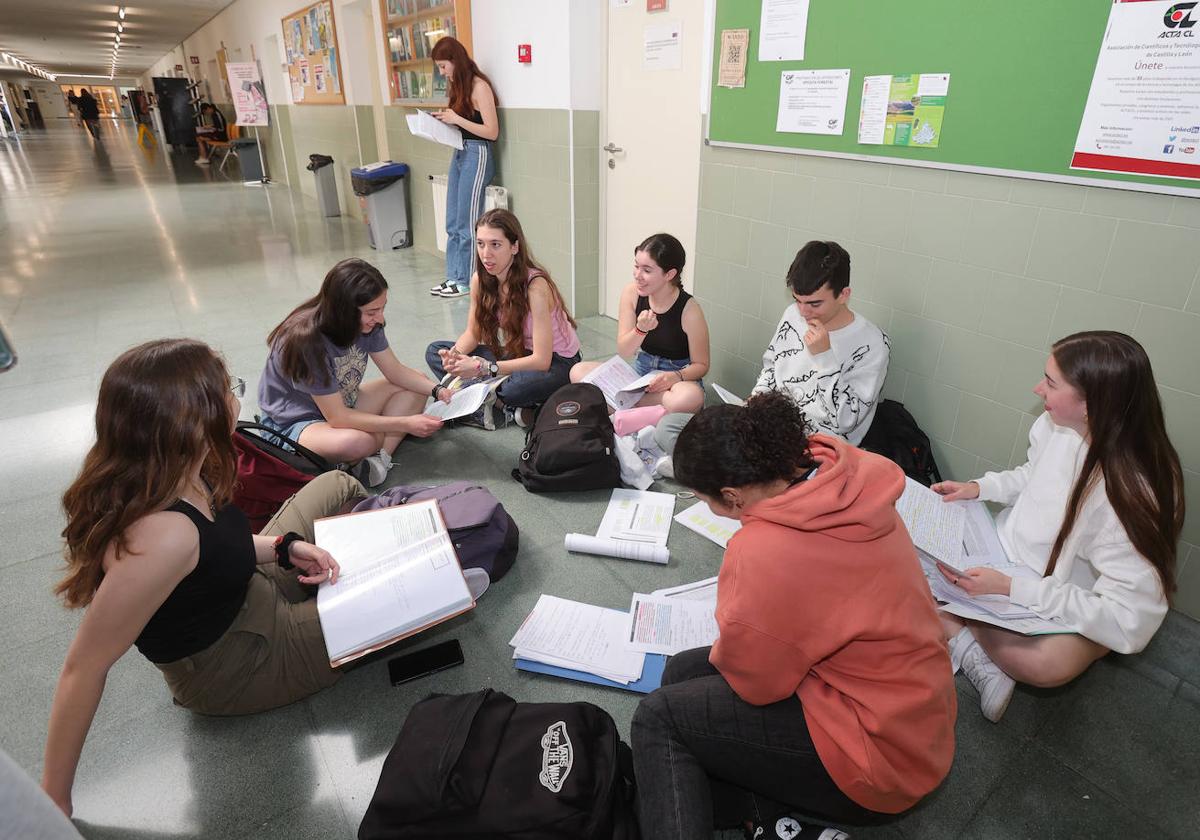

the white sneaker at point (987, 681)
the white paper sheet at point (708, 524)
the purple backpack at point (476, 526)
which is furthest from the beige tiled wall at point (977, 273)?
the purple backpack at point (476, 526)

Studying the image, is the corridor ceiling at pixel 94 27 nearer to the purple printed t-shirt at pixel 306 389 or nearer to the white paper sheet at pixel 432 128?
the white paper sheet at pixel 432 128

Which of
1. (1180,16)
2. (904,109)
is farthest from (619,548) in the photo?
(1180,16)

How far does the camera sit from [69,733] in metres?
1.19

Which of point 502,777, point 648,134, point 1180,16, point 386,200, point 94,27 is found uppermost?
point 94,27

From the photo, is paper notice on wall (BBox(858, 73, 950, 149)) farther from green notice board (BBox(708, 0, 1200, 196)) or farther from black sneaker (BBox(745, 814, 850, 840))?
black sneaker (BBox(745, 814, 850, 840))

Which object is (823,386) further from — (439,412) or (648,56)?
(648,56)

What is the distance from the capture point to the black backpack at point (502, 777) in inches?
A: 44.9

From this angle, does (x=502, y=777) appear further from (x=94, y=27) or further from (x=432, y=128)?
(x=94, y=27)

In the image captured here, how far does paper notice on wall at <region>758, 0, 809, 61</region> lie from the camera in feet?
8.05

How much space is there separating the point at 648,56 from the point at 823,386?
231 cm

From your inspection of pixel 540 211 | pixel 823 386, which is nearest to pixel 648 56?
pixel 540 211

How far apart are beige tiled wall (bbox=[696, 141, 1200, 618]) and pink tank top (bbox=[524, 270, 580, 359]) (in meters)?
0.83

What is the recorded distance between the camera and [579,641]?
1768 millimetres

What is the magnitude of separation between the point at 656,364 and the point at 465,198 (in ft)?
8.87
